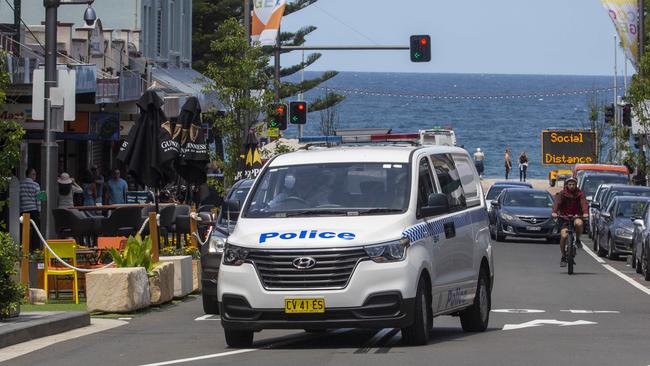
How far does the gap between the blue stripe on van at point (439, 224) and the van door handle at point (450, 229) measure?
1.3 inches

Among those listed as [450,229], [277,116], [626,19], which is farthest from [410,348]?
[626,19]

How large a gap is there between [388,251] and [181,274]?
8.66 m

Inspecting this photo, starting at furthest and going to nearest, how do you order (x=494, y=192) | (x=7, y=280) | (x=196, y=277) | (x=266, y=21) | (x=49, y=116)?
(x=494, y=192) → (x=266, y=21) → (x=196, y=277) → (x=49, y=116) → (x=7, y=280)

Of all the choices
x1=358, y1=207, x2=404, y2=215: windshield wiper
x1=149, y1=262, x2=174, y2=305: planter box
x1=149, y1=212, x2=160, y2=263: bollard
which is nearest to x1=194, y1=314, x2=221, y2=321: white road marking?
x1=149, y1=262, x2=174, y2=305: planter box

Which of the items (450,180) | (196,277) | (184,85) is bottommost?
(196,277)

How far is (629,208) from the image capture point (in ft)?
113

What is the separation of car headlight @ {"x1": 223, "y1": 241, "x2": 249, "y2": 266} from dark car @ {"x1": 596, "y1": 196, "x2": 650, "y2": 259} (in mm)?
19685

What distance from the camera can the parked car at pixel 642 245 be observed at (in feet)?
91.2

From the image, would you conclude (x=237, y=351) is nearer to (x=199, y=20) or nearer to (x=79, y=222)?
(x=79, y=222)

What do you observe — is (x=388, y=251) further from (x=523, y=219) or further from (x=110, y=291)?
(x=523, y=219)

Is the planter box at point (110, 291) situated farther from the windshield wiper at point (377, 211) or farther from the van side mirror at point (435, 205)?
the van side mirror at point (435, 205)

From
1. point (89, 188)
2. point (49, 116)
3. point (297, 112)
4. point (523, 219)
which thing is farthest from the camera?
point (297, 112)

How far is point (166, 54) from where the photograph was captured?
5312cm

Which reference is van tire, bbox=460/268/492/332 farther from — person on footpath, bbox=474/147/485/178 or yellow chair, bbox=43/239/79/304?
person on footpath, bbox=474/147/485/178
